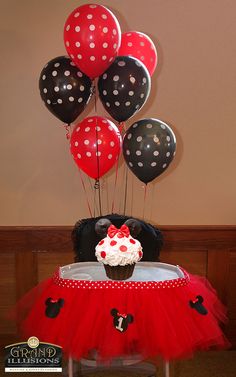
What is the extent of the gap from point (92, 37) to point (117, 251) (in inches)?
37.3

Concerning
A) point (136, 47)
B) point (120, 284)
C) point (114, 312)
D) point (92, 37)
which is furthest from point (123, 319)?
point (136, 47)

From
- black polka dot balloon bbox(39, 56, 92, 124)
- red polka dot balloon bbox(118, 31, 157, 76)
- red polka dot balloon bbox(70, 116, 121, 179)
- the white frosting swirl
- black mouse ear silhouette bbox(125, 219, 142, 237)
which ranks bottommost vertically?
the white frosting swirl

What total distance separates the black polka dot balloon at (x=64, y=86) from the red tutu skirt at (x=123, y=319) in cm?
84

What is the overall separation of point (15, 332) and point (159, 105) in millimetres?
1690

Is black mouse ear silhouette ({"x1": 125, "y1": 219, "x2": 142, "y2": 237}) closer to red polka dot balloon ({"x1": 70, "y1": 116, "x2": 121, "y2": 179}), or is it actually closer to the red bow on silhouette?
the red bow on silhouette

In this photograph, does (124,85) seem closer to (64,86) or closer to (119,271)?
(64,86)

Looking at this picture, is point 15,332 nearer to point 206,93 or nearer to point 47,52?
point 47,52

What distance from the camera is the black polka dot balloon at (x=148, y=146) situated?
1.98 metres

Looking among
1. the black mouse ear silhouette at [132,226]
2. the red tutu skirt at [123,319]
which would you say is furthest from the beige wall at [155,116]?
the red tutu skirt at [123,319]

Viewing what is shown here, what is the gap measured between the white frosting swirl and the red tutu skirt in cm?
9

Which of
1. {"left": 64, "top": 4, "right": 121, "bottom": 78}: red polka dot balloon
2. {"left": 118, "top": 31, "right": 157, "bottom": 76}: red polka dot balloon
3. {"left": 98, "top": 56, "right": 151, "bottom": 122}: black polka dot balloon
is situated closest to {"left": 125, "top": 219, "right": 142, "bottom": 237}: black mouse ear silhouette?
{"left": 98, "top": 56, "right": 151, "bottom": 122}: black polka dot balloon

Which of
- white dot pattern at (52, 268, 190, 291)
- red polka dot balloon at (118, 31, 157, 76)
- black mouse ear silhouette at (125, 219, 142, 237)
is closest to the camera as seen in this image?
white dot pattern at (52, 268, 190, 291)

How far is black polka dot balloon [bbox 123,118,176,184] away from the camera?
1977mm

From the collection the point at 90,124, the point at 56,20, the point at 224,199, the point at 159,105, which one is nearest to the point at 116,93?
the point at 90,124
